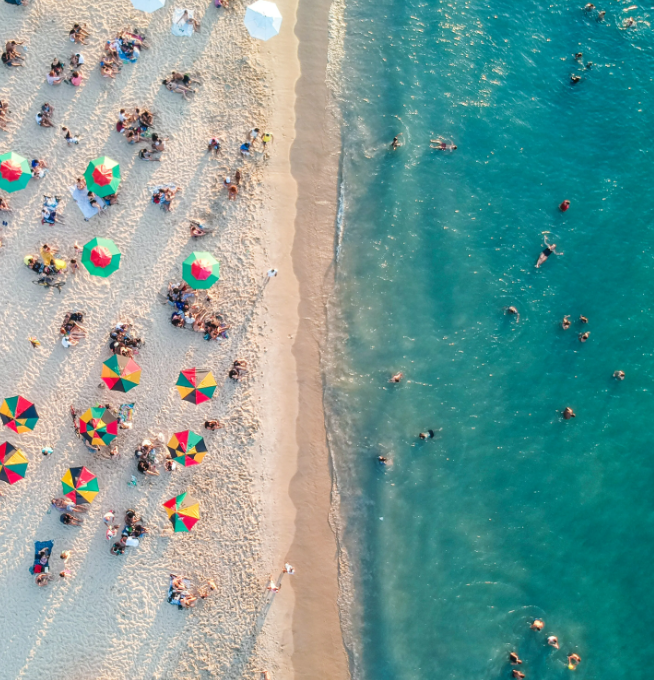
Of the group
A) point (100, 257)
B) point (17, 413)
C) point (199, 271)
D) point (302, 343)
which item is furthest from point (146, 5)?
point (17, 413)

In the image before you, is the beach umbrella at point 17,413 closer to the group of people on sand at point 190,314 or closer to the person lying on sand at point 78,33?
the group of people on sand at point 190,314

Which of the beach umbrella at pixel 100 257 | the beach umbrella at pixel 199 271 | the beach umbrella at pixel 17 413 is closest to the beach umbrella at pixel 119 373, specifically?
the beach umbrella at pixel 17 413

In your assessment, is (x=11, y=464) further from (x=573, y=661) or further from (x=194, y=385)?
(x=573, y=661)

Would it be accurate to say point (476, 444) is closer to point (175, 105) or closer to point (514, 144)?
point (514, 144)

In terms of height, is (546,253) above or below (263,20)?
below

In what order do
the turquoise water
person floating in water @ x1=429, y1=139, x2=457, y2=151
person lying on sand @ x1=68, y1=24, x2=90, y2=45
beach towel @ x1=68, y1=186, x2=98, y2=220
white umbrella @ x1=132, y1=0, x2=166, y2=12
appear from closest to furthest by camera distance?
white umbrella @ x1=132, y1=0, x2=166, y2=12
beach towel @ x1=68, y1=186, x2=98, y2=220
person lying on sand @ x1=68, y1=24, x2=90, y2=45
the turquoise water
person floating in water @ x1=429, y1=139, x2=457, y2=151

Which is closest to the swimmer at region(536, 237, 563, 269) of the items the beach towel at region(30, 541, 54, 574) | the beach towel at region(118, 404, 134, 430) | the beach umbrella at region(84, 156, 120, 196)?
the beach umbrella at region(84, 156, 120, 196)

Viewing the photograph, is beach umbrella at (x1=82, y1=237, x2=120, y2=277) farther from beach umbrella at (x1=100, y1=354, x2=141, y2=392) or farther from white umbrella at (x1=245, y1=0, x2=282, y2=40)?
white umbrella at (x1=245, y1=0, x2=282, y2=40)
